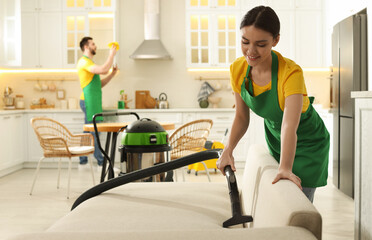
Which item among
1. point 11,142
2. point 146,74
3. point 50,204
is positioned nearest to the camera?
point 50,204

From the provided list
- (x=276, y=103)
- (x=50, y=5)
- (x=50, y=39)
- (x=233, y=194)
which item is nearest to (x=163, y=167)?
(x=233, y=194)

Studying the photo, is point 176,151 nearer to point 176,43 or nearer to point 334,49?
point 334,49

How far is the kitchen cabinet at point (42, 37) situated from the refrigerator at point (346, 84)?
3954 millimetres

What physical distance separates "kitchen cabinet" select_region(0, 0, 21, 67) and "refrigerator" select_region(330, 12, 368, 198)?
436 cm

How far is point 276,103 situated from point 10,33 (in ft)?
18.7

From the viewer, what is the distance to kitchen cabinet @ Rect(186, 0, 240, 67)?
A: 263 inches

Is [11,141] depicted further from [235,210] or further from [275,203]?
[275,203]

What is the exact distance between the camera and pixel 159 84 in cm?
705

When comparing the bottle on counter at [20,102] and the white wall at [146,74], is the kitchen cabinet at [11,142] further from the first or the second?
the white wall at [146,74]

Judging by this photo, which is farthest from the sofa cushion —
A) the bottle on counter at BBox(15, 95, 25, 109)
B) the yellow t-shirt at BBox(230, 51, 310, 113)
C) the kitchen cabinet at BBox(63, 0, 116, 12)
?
the bottle on counter at BBox(15, 95, 25, 109)

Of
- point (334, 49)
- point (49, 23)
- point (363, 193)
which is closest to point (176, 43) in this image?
point (49, 23)

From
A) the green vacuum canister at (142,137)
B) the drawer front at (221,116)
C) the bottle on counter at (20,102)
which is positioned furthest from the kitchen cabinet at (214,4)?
the green vacuum canister at (142,137)

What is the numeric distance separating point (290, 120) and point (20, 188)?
166 inches

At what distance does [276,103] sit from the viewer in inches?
64.8
